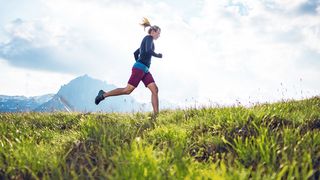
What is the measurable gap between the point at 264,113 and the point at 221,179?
139 inches

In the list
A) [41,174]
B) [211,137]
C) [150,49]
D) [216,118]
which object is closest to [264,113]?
[216,118]

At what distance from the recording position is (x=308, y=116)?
7230 millimetres

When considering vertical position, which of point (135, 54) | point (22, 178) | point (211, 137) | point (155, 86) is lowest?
point (22, 178)

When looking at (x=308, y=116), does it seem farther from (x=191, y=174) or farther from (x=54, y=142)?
(x=54, y=142)

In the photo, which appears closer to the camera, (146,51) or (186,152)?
(186,152)

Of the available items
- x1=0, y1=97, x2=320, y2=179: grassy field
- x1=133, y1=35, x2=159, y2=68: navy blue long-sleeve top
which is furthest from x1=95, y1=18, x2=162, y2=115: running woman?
x1=0, y1=97, x2=320, y2=179: grassy field

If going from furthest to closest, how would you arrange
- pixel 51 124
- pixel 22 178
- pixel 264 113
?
pixel 51 124
pixel 264 113
pixel 22 178

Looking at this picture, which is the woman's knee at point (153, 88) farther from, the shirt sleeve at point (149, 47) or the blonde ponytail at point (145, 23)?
the blonde ponytail at point (145, 23)

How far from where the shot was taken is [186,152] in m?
5.74

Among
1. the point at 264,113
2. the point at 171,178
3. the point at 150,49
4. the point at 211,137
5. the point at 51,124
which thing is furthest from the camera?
the point at 150,49

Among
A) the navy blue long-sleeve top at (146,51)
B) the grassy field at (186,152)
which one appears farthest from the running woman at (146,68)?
the grassy field at (186,152)

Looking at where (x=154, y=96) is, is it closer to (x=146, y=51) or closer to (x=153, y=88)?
(x=153, y=88)

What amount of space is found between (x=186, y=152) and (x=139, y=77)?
654 cm

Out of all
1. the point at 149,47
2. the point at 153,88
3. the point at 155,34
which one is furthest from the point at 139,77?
the point at 155,34
